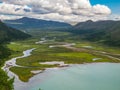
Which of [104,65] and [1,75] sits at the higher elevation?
[1,75]

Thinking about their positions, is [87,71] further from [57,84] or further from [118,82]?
[57,84]

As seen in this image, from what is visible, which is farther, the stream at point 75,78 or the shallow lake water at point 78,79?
the shallow lake water at point 78,79

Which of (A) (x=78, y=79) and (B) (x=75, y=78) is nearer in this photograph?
(A) (x=78, y=79)

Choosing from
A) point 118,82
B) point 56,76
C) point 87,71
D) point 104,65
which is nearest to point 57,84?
point 56,76

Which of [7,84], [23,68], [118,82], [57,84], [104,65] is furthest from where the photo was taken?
[104,65]

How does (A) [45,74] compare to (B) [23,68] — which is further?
(B) [23,68]

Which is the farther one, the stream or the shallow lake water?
the shallow lake water

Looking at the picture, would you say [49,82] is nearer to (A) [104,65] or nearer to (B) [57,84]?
(B) [57,84]

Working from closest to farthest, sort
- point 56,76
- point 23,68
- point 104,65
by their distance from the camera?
point 56,76 < point 23,68 < point 104,65
